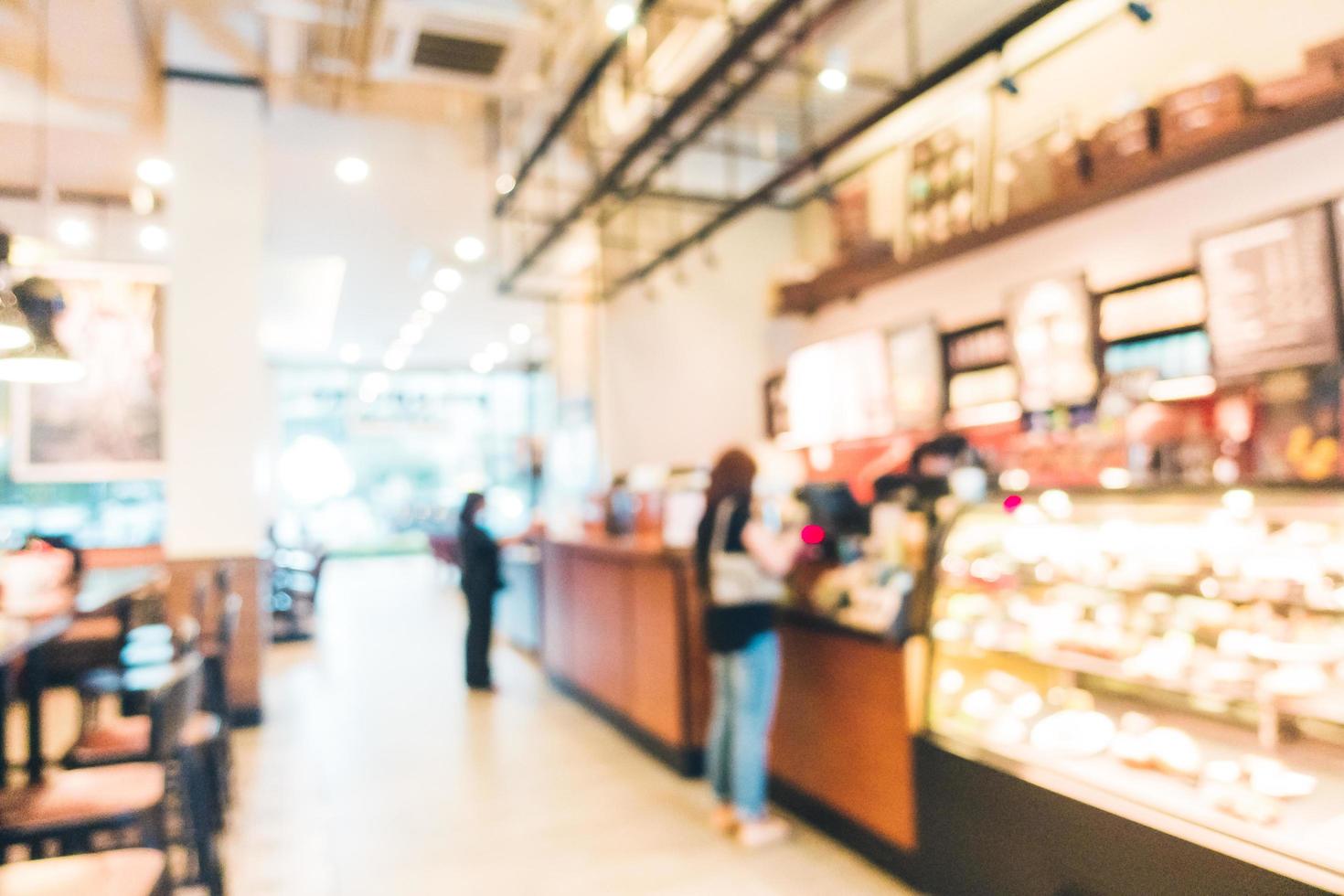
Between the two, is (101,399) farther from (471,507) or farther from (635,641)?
(635,641)

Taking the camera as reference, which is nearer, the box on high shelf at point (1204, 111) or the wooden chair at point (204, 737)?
the wooden chair at point (204, 737)

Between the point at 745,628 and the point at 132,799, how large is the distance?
2258 mm

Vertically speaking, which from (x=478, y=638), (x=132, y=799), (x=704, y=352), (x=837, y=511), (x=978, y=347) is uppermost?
(x=704, y=352)

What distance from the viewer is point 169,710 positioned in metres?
2.29

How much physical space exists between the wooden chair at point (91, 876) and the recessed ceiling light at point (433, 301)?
9.55 m

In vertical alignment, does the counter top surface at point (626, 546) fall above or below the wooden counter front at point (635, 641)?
above

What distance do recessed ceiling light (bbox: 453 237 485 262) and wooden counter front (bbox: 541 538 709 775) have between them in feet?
11.8

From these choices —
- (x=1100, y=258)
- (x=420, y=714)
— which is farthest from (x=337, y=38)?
(x=1100, y=258)

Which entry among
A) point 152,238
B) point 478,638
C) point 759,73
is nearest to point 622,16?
point 759,73

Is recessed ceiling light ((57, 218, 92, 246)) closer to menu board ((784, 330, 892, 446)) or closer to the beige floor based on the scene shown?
the beige floor

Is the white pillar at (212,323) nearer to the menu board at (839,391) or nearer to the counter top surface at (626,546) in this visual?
the counter top surface at (626,546)

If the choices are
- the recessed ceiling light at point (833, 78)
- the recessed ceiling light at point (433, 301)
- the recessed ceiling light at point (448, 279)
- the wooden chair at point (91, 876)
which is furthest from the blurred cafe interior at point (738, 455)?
the recessed ceiling light at point (433, 301)

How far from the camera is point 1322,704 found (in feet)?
7.56

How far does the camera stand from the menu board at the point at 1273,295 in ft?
11.8
